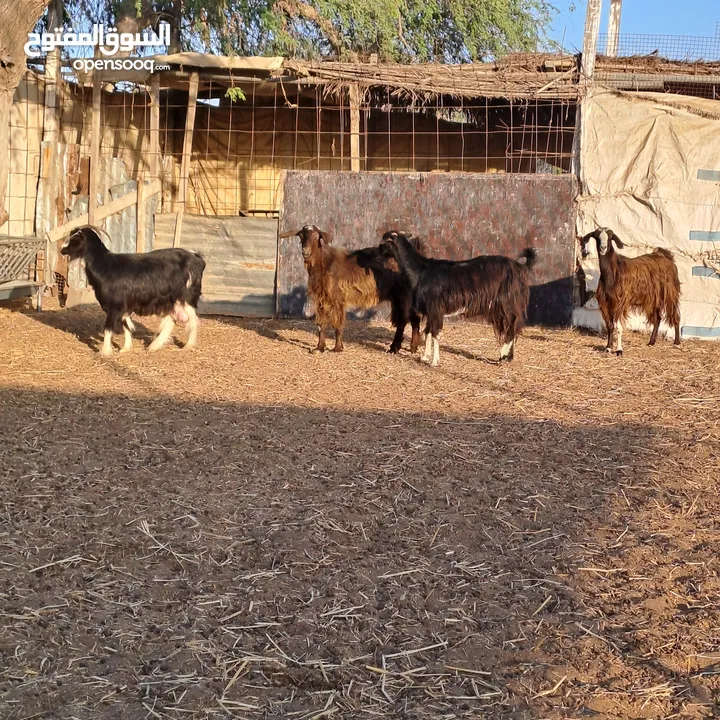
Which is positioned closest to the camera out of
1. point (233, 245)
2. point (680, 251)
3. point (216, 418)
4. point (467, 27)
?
point (216, 418)

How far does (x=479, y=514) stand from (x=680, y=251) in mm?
8032

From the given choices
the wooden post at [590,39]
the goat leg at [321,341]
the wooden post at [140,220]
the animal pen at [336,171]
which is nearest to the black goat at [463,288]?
the goat leg at [321,341]

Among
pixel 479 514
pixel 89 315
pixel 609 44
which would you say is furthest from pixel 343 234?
pixel 479 514

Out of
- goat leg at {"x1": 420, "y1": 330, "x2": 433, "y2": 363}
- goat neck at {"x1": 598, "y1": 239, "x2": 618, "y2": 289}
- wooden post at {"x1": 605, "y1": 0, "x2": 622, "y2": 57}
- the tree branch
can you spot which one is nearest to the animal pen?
wooden post at {"x1": 605, "y1": 0, "x2": 622, "y2": 57}

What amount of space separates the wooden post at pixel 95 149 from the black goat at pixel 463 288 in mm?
5387

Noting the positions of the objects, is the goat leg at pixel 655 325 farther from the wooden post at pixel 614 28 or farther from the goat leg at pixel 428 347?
the wooden post at pixel 614 28

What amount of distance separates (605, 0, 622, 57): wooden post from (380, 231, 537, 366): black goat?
14.2 ft

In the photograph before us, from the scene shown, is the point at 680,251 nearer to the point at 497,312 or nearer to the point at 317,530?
the point at 497,312

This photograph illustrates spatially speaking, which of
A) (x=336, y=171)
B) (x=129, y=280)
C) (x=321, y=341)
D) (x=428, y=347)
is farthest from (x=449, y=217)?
(x=129, y=280)

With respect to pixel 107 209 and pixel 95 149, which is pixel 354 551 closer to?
pixel 107 209

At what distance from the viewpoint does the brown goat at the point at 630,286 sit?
1002 centimetres

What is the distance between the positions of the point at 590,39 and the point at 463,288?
15.2 ft

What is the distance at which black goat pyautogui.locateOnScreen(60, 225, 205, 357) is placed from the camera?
9.05 metres

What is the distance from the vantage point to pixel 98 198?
1320 centimetres
